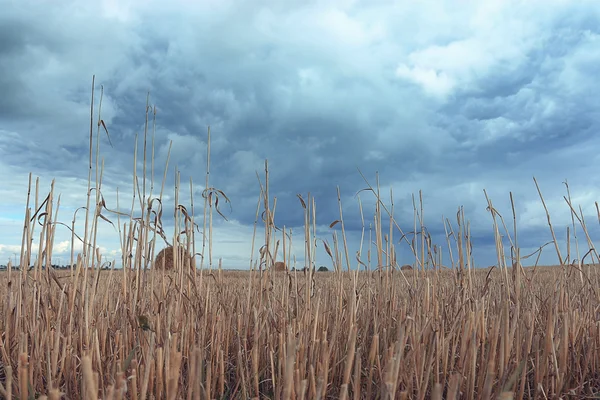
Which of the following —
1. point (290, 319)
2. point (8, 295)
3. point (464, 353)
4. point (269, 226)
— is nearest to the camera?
point (464, 353)

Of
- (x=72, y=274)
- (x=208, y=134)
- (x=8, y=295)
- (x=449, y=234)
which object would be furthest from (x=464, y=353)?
(x=8, y=295)

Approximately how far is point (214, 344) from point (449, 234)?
1.68 meters

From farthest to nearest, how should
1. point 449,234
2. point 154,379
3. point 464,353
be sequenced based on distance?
point 449,234 < point 464,353 < point 154,379

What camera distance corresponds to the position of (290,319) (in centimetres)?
252

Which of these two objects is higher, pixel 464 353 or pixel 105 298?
pixel 105 298

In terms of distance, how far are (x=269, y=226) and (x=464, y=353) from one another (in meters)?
1.15

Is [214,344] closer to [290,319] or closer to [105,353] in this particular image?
[290,319]

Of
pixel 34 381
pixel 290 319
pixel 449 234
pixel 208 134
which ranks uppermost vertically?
pixel 208 134

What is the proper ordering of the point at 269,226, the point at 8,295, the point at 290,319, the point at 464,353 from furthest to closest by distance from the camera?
the point at 8,295 < the point at 269,226 < the point at 290,319 < the point at 464,353

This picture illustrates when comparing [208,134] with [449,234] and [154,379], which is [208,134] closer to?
[154,379]

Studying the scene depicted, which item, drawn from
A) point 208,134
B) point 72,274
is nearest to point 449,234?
point 208,134

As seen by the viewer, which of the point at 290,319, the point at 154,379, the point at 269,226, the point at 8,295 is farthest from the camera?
the point at 8,295

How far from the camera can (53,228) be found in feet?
8.75

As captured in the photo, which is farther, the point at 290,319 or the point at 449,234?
the point at 449,234
